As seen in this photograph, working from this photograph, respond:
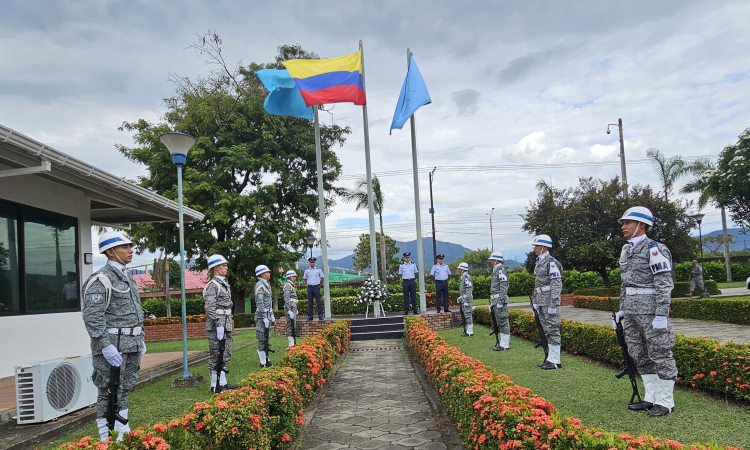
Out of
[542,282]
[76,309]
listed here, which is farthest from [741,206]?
[76,309]

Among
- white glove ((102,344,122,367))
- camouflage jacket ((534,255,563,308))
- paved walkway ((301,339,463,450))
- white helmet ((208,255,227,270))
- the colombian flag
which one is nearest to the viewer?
white glove ((102,344,122,367))

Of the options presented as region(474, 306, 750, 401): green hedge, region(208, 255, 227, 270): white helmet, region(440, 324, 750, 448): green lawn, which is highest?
region(208, 255, 227, 270): white helmet

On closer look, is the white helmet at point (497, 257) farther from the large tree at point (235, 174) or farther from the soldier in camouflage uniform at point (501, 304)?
the large tree at point (235, 174)

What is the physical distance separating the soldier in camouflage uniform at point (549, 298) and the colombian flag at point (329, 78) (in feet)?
26.2

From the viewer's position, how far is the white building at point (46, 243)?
7403 millimetres

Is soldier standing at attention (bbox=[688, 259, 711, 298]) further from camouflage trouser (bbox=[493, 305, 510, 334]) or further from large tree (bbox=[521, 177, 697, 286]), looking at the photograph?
camouflage trouser (bbox=[493, 305, 510, 334])

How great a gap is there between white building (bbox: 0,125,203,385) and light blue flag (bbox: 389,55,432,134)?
22.9ft

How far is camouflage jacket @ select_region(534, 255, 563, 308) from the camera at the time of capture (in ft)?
26.9

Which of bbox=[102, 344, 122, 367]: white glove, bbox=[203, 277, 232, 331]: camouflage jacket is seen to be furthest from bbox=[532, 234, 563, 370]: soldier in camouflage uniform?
bbox=[102, 344, 122, 367]: white glove

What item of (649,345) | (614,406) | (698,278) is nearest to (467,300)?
(614,406)

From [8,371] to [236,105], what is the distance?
16.3 metres

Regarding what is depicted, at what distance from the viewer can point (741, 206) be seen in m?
23.2

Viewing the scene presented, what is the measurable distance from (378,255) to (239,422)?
4387 centimetres

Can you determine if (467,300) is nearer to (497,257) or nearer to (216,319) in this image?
(497,257)
